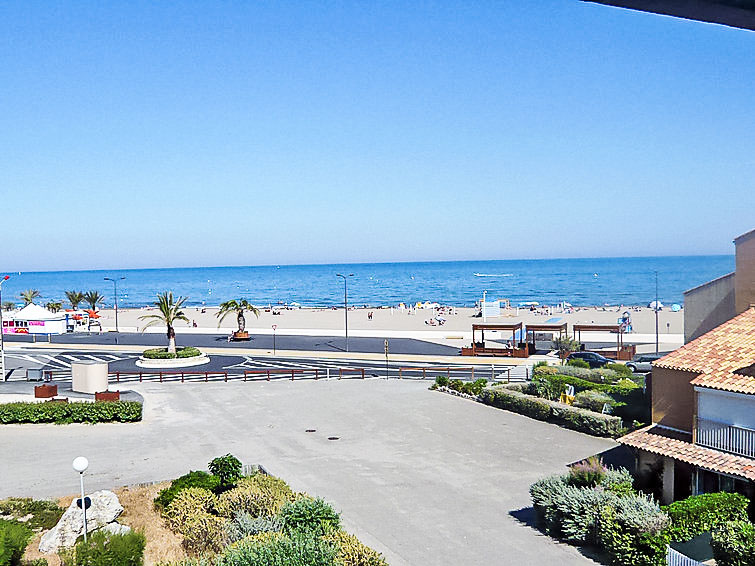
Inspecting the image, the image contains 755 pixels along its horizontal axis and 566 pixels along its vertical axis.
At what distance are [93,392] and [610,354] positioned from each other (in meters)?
33.2

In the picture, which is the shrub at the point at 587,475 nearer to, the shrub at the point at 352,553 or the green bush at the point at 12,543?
the shrub at the point at 352,553

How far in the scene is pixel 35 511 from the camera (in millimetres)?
16125

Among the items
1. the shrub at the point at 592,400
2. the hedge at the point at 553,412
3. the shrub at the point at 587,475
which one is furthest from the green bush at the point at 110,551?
the shrub at the point at 592,400

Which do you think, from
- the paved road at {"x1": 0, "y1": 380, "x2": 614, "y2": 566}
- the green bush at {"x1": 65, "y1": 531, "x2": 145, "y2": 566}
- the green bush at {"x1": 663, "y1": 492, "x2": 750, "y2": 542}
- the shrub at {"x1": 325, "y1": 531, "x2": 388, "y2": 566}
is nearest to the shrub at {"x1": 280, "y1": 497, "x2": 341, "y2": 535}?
the shrub at {"x1": 325, "y1": 531, "x2": 388, "y2": 566}

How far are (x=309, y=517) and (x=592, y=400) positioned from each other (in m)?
16.7

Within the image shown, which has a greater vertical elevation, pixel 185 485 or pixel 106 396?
pixel 185 485

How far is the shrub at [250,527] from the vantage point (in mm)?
13508

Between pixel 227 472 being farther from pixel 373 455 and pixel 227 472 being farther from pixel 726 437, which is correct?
pixel 726 437

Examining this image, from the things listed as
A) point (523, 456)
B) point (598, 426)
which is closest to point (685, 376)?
point (523, 456)

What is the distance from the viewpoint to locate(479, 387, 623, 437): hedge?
80.7 feet

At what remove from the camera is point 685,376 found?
17000 millimetres

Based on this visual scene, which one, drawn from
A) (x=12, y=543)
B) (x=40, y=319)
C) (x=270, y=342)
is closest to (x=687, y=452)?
(x=12, y=543)

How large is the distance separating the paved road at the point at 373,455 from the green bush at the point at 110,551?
193 inches

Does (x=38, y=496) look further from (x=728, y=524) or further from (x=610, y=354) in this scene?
(x=610, y=354)
